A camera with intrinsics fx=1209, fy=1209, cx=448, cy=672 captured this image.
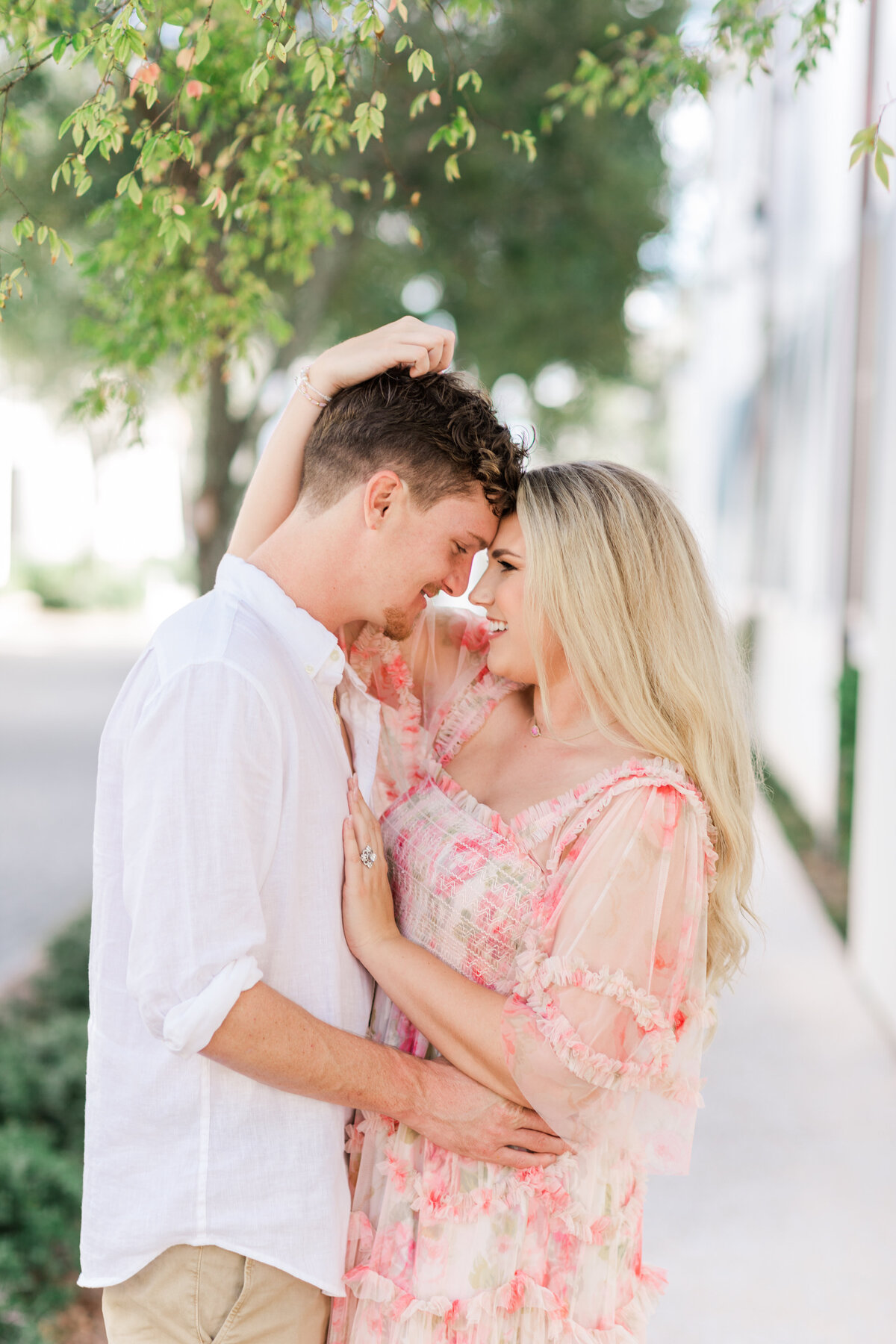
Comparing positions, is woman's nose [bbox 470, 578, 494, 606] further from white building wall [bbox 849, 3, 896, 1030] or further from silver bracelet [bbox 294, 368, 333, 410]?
white building wall [bbox 849, 3, 896, 1030]

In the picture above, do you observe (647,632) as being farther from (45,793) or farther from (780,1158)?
(45,793)

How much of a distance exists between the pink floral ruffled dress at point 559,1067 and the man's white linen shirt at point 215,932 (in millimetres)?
174

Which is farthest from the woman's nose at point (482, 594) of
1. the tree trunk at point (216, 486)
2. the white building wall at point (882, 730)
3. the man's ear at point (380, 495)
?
the tree trunk at point (216, 486)

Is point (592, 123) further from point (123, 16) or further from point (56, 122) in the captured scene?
point (123, 16)

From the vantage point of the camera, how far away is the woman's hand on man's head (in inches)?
81.6

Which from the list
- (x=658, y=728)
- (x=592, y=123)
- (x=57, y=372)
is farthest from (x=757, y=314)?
(x=658, y=728)

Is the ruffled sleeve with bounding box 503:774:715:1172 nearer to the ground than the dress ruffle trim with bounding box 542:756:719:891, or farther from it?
nearer to the ground

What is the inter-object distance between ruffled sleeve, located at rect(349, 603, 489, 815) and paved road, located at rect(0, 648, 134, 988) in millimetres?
4523

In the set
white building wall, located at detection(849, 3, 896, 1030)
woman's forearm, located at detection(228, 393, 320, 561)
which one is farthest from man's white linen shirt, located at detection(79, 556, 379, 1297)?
white building wall, located at detection(849, 3, 896, 1030)

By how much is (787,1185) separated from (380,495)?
354 centimetres

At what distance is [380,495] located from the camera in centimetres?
206

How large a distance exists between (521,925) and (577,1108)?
1.01 feet

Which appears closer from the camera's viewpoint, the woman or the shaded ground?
the woman

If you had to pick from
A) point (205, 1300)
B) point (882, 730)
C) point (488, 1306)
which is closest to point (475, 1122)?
point (488, 1306)
